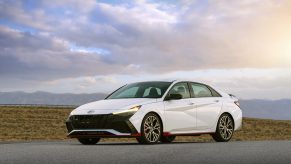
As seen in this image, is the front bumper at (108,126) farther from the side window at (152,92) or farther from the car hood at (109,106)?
the side window at (152,92)

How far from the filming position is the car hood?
47.7 feet

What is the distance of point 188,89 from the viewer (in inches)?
648

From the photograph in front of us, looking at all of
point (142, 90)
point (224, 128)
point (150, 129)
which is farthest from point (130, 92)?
point (224, 128)

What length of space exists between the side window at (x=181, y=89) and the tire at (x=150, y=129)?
1.22 metres

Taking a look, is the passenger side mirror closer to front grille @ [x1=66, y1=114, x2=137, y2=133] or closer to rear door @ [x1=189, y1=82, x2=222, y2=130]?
rear door @ [x1=189, y1=82, x2=222, y2=130]

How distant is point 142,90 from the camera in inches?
625

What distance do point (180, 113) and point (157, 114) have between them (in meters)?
0.95

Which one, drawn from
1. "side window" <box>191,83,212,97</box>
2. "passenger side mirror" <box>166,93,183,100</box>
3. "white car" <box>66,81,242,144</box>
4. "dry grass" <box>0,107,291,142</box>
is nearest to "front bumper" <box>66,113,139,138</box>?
"white car" <box>66,81,242,144</box>

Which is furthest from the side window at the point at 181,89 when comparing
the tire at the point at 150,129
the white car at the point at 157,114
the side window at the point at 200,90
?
the tire at the point at 150,129

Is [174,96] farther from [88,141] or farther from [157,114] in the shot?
[88,141]

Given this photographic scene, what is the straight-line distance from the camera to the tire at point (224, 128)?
662 inches

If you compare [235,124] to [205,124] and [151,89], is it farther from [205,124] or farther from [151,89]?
[151,89]

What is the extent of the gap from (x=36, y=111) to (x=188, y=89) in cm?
4447

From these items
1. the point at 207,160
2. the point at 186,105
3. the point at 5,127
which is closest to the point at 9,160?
the point at 207,160
